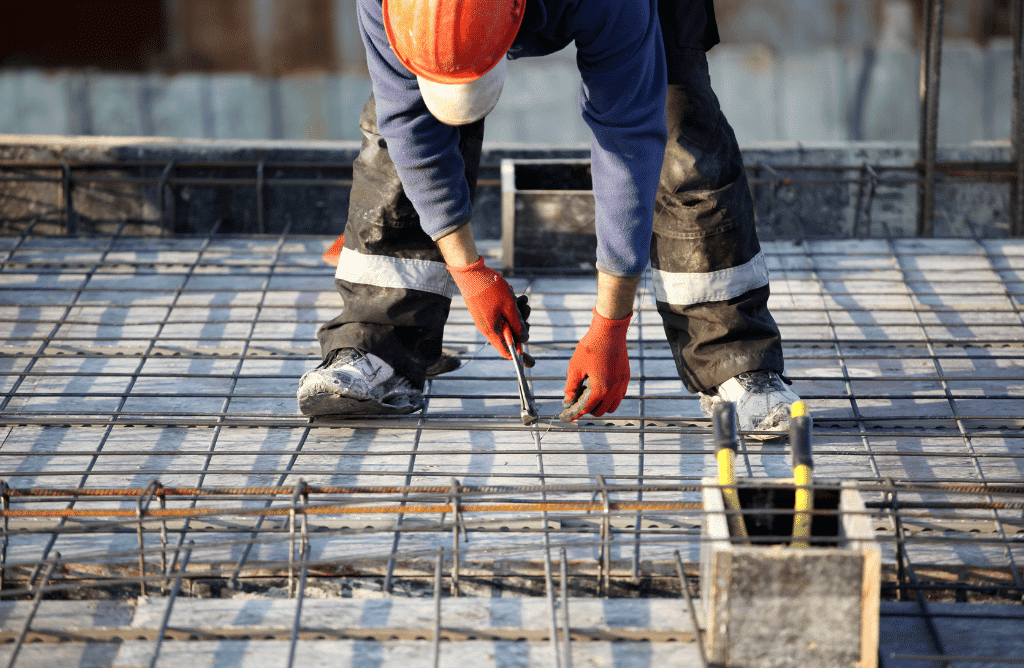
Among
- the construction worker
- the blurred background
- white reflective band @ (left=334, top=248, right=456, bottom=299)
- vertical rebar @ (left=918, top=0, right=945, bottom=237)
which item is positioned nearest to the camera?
the construction worker

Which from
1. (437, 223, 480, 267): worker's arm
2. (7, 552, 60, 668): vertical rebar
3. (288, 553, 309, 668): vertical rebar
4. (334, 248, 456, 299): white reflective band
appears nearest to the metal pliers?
(437, 223, 480, 267): worker's arm

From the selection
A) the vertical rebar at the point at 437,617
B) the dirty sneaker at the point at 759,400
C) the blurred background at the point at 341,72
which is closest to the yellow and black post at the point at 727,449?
the vertical rebar at the point at 437,617

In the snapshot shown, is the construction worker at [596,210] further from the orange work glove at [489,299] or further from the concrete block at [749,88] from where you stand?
the concrete block at [749,88]

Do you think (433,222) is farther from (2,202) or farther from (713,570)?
(2,202)

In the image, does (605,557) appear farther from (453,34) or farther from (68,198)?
(68,198)

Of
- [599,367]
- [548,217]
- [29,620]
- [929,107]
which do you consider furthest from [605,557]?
[929,107]

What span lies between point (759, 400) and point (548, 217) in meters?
1.41

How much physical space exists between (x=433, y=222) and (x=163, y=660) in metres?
1.19

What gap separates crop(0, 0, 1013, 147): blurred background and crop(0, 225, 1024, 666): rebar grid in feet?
6.99

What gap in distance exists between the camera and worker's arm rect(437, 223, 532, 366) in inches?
93.5

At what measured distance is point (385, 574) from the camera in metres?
1.93

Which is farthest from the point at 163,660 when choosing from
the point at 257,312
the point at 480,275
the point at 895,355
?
the point at 895,355

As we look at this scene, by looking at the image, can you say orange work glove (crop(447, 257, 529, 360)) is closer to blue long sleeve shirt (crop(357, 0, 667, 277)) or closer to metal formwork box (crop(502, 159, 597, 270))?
blue long sleeve shirt (crop(357, 0, 667, 277))

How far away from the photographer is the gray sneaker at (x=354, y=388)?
2.52 metres
